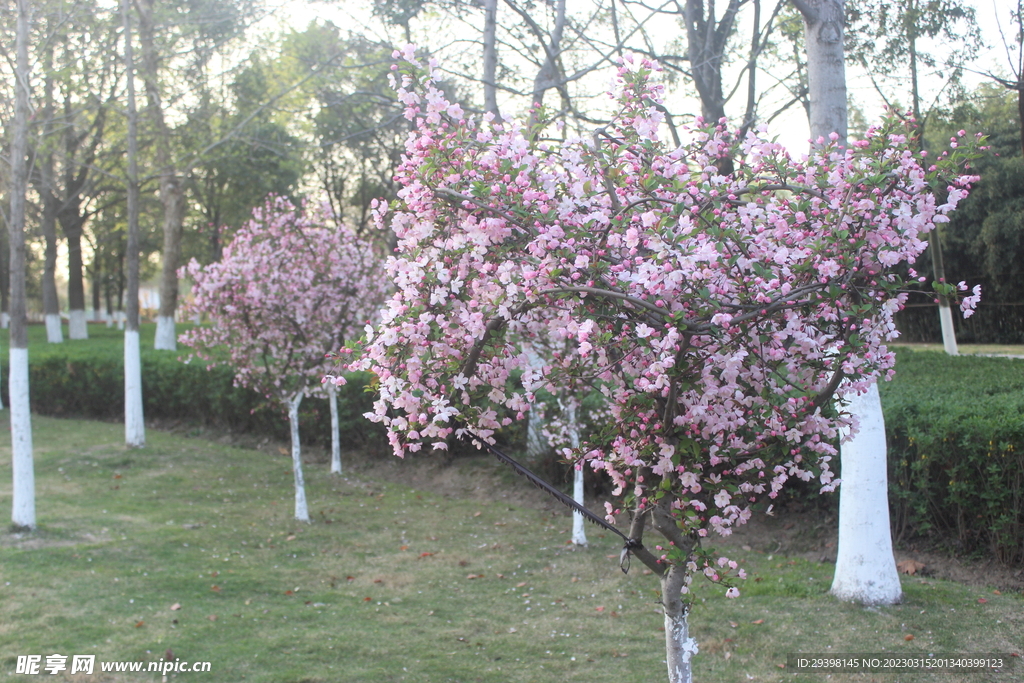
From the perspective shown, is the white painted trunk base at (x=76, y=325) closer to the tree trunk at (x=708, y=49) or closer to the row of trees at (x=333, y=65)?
the row of trees at (x=333, y=65)

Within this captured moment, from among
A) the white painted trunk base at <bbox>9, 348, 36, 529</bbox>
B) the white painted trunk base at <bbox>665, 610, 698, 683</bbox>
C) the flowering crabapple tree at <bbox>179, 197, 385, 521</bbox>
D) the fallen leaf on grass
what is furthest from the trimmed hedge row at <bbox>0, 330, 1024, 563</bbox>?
the white painted trunk base at <bbox>9, 348, 36, 529</bbox>

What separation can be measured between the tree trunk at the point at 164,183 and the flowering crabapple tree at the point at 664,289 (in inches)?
365

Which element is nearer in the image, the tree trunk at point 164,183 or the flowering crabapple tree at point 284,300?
the flowering crabapple tree at point 284,300

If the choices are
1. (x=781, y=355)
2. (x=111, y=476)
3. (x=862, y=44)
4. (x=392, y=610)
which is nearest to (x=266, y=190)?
(x=111, y=476)

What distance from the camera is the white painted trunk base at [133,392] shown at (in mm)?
10305

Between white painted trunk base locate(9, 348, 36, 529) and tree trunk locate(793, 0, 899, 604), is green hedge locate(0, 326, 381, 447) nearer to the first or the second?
white painted trunk base locate(9, 348, 36, 529)

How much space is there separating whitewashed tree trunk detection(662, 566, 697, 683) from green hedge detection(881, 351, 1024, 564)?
3.49 meters

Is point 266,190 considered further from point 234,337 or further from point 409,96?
point 409,96

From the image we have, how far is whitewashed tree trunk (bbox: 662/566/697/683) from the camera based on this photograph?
2928 mm

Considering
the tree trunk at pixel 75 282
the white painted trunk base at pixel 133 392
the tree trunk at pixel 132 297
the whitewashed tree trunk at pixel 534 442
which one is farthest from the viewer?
the tree trunk at pixel 75 282

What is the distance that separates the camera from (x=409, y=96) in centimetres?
287

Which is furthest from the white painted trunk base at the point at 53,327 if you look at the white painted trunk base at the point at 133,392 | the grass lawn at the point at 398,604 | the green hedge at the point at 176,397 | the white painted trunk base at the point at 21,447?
the white painted trunk base at the point at 21,447

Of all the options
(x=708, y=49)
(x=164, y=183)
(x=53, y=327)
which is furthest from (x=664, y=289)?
(x=53, y=327)

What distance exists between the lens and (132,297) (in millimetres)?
10430
